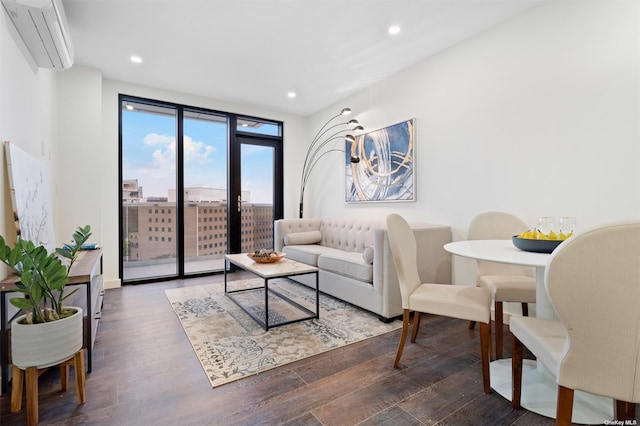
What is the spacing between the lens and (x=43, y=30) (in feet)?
6.59

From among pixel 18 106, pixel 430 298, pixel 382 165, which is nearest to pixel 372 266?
pixel 430 298

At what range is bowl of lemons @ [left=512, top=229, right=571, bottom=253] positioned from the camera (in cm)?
162

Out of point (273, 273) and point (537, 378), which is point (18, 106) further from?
point (537, 378)

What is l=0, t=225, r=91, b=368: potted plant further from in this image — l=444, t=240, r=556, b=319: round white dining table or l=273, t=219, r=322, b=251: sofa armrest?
l=273, t=219, r=322, b=251: sofa armrest

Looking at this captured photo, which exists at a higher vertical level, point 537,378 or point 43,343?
point 43,343

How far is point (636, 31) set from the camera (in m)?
1.95

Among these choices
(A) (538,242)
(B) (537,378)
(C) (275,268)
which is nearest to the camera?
(A) (538,242)

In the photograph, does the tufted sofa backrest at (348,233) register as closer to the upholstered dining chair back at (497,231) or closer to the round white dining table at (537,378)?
the upholstered dining chair back at (497,231)

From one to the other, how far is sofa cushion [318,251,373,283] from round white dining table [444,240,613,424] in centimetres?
109

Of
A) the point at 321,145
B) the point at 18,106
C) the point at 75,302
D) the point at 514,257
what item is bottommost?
the point at 75,302

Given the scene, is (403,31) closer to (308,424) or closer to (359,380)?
(359,380)

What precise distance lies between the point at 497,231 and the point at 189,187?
3.91 meters

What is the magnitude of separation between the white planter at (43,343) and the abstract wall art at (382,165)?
311 cm

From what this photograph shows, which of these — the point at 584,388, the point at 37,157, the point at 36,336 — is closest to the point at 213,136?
the point at 37,157
